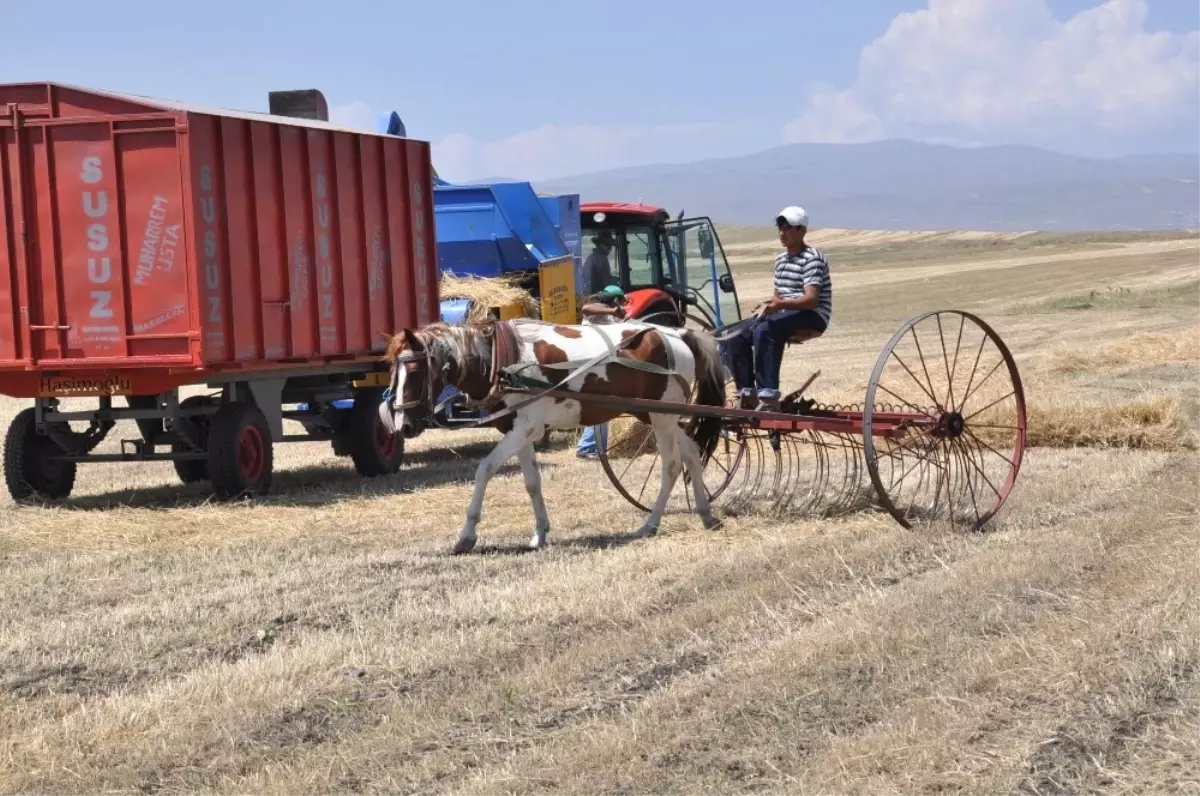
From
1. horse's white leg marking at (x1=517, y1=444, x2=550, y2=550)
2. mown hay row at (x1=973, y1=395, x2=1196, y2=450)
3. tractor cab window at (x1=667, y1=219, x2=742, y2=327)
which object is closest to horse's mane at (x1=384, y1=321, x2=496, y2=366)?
horse's white leg marking at (x1=517, y1=444, x2=550, y2=550)

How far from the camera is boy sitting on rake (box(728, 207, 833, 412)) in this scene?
10.8 meters

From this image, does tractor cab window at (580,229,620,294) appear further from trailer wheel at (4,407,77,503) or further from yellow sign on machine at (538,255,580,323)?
trailer wheel at (4,407,77,503)

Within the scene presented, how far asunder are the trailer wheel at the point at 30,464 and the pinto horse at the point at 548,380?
4616mm

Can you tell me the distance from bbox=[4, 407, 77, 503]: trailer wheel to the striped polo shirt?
643 cm

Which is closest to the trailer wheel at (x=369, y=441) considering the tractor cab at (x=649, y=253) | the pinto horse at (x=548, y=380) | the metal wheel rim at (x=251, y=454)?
the metal wheel rim at (x=251, y=454)

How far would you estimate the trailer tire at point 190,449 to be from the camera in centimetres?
1354

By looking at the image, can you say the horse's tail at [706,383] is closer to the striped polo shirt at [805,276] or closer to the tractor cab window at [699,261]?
the striped polo shirt at [805,276]

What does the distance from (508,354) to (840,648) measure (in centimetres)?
391

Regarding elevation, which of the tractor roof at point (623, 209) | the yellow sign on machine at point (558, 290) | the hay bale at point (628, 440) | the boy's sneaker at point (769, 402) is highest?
the tractor roof at point (623, 209)

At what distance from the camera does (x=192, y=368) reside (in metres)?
12.3

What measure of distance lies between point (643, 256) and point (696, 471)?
7.65 meters

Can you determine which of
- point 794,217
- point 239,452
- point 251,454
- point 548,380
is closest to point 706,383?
point 794,217

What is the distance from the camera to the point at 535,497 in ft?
33.6

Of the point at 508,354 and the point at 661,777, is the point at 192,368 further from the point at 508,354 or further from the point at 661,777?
the point at 661,777
